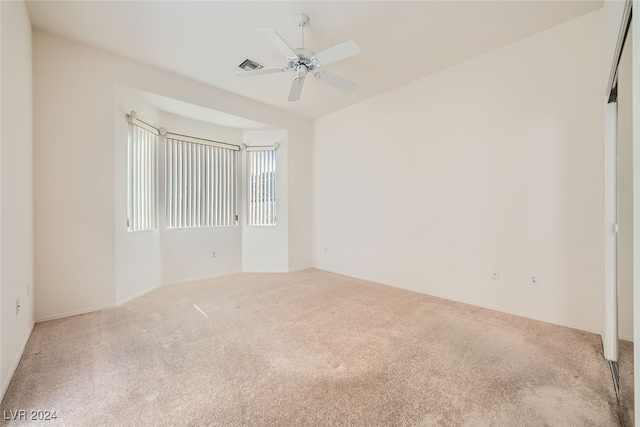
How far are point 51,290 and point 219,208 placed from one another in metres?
2.33

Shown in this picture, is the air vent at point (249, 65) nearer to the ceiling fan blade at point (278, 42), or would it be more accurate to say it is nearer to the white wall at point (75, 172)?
the ceiling fan blade at point (278, 42)

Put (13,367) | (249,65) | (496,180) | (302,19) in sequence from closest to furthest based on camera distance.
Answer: (13,367)
(302,19)
(496,180)
(249,65)

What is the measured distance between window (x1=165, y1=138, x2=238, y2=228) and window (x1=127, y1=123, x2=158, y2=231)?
193 mm

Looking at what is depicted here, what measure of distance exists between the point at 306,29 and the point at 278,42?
579 mm

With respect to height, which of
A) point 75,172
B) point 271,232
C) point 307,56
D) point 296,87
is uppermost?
point 307,56

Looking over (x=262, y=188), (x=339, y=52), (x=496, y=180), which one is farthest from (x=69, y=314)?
(x=496, y=180)

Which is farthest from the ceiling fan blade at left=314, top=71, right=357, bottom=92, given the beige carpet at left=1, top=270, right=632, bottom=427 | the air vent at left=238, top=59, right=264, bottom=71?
the beige carpet at left=1, top=270, right=632, bottom=427

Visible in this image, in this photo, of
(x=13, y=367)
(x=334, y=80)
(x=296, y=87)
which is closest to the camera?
(x=13, y=367)

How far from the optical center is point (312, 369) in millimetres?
1812

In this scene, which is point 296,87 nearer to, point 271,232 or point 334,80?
point 334,80

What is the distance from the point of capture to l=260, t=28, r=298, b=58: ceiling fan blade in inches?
79.0

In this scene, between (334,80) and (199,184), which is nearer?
(334,80)

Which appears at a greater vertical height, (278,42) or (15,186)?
(278,42)

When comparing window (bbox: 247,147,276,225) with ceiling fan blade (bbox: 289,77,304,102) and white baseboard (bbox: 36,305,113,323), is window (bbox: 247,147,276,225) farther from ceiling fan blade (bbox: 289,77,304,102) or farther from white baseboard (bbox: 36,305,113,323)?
white baseboard (bbox: 36,305,113,323)
